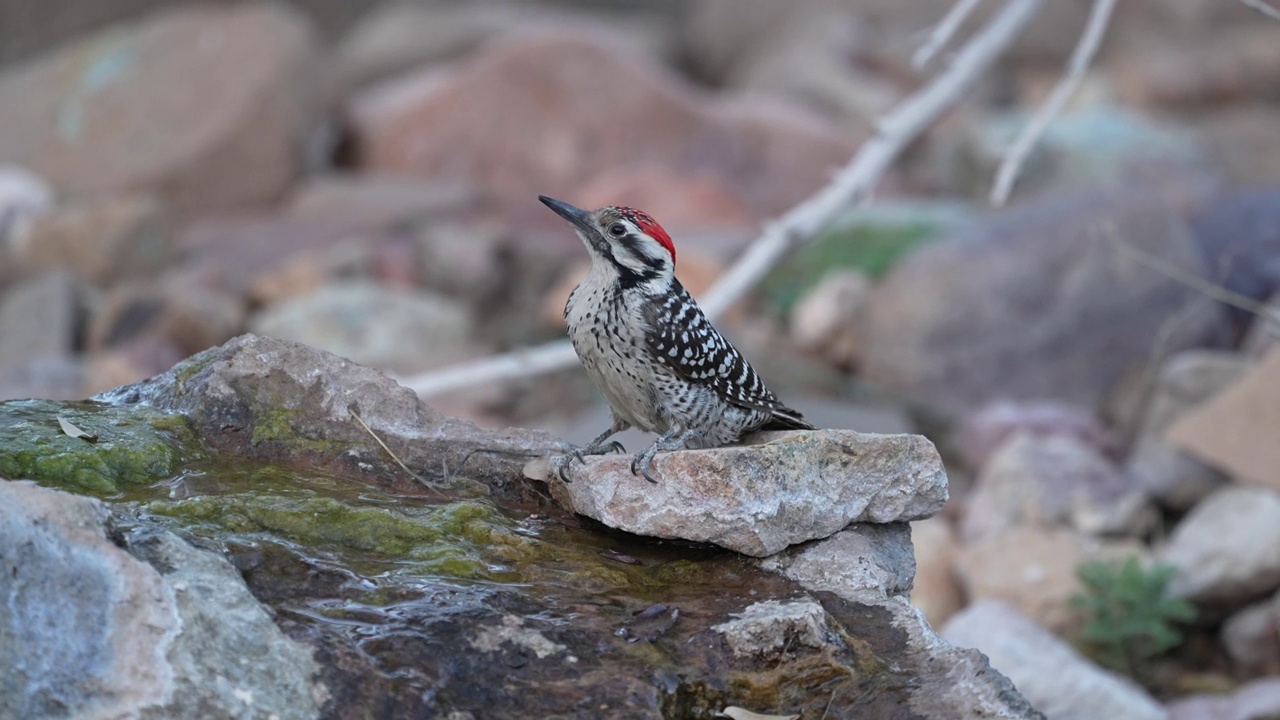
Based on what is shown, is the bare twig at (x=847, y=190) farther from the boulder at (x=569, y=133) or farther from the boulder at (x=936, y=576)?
the boulder at (x=569, y=133)

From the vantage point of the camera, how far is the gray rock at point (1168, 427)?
28.4 ft

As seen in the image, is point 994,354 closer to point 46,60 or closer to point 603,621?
point 603,621

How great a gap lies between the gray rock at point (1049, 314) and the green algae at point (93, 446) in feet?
24.6

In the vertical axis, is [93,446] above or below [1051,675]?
above

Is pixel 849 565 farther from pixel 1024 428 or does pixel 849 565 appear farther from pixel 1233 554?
pixel 1024 428

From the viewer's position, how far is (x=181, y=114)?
50.2 feet

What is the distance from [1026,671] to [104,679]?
4.42 metres

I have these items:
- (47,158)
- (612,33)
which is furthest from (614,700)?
(612,33)

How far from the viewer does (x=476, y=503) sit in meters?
3.99

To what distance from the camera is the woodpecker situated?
460 cm

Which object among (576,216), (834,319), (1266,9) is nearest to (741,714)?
(576,216)

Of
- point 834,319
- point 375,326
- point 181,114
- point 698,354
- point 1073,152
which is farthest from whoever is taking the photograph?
point 1073,152

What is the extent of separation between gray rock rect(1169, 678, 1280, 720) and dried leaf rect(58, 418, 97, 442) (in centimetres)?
495

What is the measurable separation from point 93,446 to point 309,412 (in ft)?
2.22
